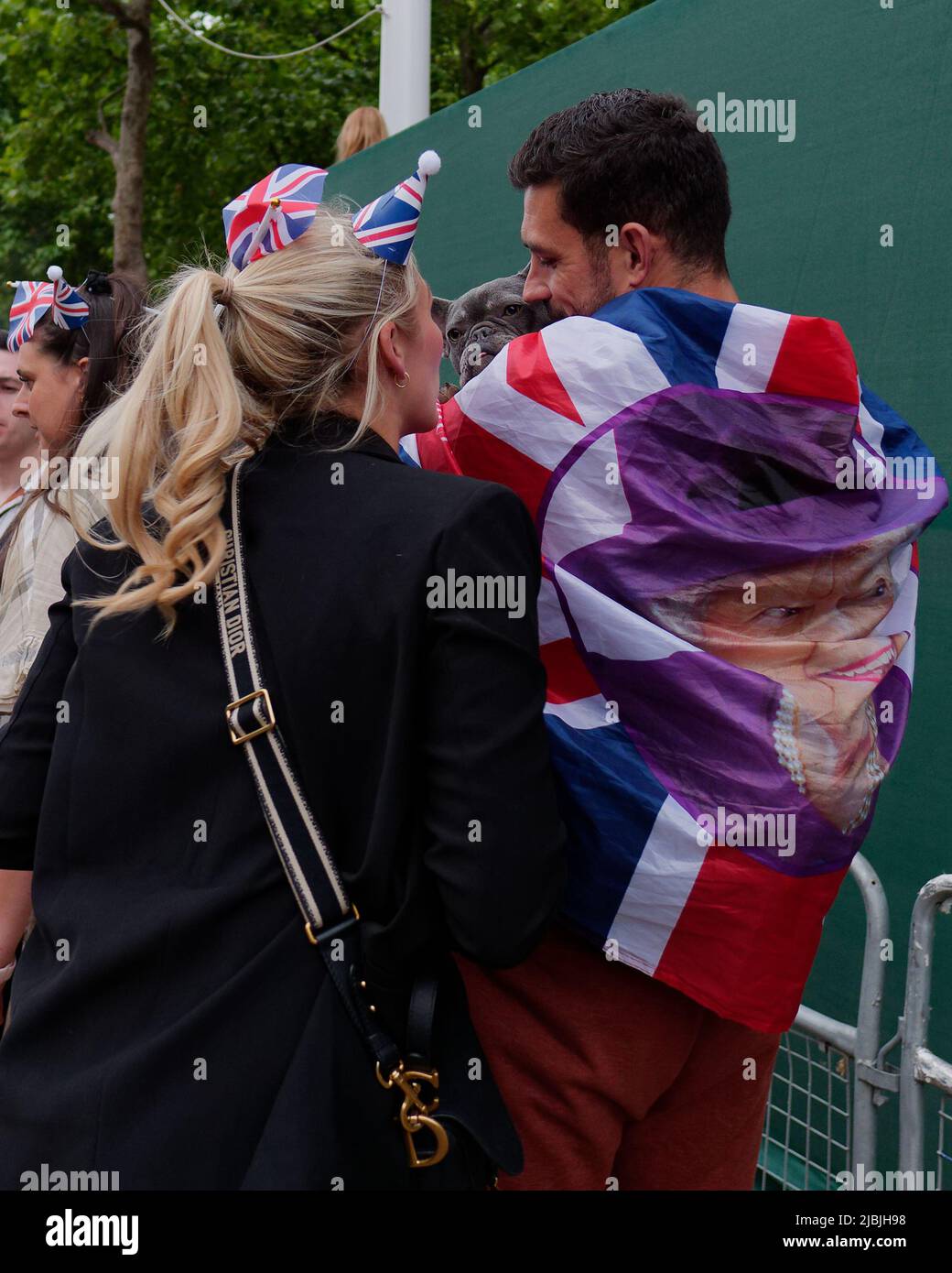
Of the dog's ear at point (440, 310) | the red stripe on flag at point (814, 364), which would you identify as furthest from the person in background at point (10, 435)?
the red stripe on flag at point (814, 364)

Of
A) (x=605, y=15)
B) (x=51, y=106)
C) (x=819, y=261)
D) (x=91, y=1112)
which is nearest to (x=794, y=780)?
(x=91, y=1112)

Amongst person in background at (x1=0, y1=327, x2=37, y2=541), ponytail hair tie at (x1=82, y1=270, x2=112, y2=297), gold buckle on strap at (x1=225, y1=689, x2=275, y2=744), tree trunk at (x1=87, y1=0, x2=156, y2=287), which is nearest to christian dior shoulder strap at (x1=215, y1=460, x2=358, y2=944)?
gold buckle on strap at (x1=225, y1=689, x2=275, y2=744)

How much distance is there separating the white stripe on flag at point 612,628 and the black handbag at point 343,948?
43 cm

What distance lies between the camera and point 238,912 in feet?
4.76

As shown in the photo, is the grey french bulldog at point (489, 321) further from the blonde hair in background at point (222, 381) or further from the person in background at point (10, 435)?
the person in background at point (10, 435)

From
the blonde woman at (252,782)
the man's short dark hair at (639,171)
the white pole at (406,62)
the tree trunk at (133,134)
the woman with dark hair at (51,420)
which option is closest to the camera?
the blonde woman at (252,782)

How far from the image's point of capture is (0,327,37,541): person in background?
12.6 feet

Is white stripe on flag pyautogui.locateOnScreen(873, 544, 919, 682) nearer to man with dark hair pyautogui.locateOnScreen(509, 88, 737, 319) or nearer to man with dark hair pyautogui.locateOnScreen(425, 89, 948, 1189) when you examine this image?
man with dark hair pyautogui.locateOnScreen(425, 89, 948, 1189)

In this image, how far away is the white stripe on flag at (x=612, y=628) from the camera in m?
1.64

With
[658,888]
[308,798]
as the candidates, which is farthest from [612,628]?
[308,798]

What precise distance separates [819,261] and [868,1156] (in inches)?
82.8

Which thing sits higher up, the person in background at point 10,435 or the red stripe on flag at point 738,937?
the person in background at point 10,435

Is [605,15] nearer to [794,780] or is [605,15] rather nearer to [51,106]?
[51,106]

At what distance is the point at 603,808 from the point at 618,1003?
27 centimetres
